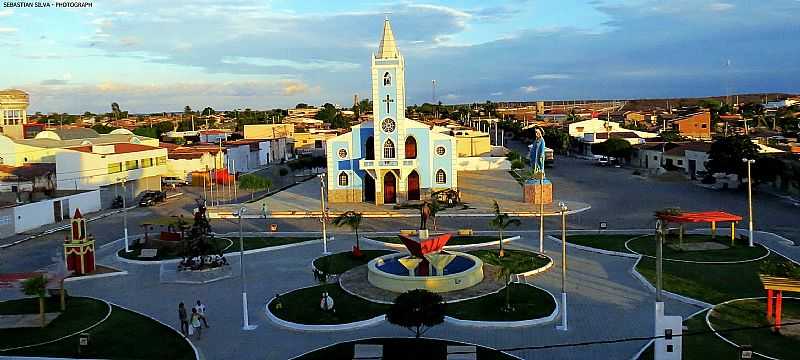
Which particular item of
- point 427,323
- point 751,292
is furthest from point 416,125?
point 427,323

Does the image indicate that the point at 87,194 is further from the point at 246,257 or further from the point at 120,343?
the point at 120,343

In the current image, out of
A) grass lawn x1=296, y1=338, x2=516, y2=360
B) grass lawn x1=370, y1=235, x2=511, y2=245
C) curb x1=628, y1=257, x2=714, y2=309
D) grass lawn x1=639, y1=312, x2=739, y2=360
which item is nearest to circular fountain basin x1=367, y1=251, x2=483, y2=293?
grass lawn x1=296, y1=338, x2=516, y2=360

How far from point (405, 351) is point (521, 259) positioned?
1089cm

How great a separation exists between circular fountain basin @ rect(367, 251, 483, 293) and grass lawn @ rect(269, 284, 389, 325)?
129 cm

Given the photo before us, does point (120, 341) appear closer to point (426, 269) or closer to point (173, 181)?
point (426, 269)

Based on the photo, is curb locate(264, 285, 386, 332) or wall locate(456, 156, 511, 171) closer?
curb locate(264, 285, 386, 332)

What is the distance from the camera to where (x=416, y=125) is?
4438 centimetres

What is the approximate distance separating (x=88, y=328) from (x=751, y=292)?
786 inches

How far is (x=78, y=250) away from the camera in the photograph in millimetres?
26094

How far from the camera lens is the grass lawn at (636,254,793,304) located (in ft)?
68.9

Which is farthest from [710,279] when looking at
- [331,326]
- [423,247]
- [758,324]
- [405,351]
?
[331,326]

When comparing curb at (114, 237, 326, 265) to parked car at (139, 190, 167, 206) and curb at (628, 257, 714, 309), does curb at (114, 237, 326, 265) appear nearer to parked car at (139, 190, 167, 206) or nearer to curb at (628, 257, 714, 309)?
curb at (628, 257, 714, 309)

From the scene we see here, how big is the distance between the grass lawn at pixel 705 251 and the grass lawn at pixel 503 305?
772 centimetres

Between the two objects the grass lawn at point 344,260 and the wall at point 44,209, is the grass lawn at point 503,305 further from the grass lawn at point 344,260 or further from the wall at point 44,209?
the wall at point 44,209
